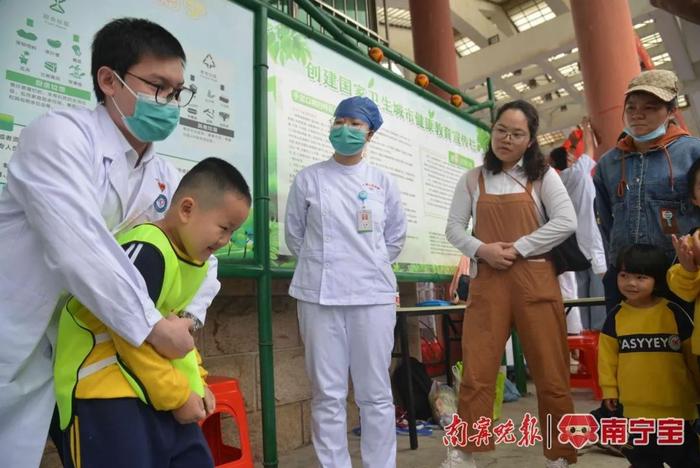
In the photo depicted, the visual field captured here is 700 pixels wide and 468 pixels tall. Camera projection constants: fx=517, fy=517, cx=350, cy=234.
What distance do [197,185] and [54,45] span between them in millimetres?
979

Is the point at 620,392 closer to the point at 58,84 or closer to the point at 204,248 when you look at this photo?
the point at 204,248

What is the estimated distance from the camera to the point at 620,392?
6.41 feet

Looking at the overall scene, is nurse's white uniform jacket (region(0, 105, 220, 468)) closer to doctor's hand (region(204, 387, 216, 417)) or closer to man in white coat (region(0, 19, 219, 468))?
man in white coat (region(0, 19, 219, 468))

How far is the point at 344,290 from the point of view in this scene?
6.57 feet


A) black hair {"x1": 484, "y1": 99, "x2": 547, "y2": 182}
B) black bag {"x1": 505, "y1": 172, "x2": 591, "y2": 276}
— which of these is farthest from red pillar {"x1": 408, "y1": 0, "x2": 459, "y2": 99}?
black bag {"x1": 505, "y1": 172, "x2": 591, "y2": 276}

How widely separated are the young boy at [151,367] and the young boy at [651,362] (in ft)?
5.05

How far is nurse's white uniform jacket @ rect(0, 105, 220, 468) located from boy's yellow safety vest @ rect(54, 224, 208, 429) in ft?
0.17

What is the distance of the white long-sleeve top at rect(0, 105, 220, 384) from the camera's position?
0.94m

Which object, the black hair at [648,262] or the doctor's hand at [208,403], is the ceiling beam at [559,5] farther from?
the doctor's hand at [208,403]

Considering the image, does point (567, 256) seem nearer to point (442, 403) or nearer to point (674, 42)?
point (442, 403)

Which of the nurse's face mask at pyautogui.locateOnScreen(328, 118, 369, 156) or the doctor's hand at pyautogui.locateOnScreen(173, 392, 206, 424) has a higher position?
the nurse's face mask at pyautogui.locateOnScreen(328, 118, 369, 156)

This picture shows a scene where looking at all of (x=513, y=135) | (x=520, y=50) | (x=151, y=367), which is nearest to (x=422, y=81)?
(x=513, y=135)

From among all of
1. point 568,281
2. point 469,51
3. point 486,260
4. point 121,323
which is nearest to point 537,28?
point 469,51

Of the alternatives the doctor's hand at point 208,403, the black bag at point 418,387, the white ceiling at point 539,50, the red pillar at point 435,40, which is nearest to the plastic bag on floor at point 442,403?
the black bag at point 418,387
